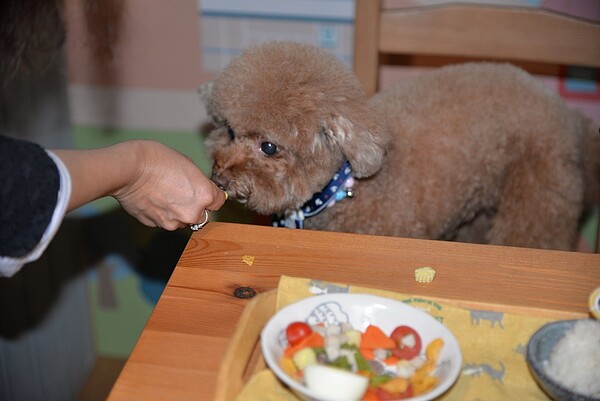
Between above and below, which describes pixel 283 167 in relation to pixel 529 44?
below

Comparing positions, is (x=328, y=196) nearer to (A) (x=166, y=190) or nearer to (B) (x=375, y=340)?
(A) (x=166, y=190)

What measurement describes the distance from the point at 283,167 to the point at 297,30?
2.74 feet

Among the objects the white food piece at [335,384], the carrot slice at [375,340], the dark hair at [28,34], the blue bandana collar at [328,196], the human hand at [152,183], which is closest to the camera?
the white food piece at [335,384]

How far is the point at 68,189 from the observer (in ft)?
2.43

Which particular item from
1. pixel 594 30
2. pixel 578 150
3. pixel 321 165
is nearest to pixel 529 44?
pixel 594 30

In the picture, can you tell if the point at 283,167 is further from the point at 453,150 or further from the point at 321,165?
the point at 453,150

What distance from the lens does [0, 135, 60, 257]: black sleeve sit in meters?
0.69

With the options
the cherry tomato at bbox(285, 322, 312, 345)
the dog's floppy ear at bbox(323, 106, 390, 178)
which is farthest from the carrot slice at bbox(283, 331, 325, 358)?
the dog's floppy ear at bbox(323, 106, 390, 178)

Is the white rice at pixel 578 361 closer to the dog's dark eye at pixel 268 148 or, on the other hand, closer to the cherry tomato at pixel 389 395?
the cherry tomato at pixel 389 395

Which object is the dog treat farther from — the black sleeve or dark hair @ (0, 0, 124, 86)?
dark hair @ (0, 0, 124, 86)

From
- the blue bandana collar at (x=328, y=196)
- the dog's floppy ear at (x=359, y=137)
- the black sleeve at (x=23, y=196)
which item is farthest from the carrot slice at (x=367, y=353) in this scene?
the blue bandana collar at (x=328, y=196)

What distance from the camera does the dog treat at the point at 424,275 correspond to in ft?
2.87

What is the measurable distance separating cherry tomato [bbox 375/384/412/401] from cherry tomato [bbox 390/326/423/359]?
5cm

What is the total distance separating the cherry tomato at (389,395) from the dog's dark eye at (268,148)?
2.36ft
